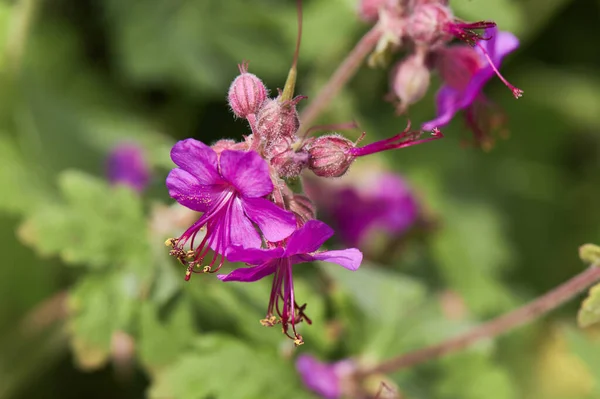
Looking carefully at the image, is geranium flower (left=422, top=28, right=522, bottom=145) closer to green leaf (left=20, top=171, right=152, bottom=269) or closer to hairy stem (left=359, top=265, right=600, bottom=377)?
hairy stem (left=359, top=265, right=600, bottom=377)

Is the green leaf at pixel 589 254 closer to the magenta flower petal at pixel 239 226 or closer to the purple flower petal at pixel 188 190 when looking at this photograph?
the magenta flower petal at pixel 239 226

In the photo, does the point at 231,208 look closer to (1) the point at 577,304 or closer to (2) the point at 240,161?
(2) the point at 240,161

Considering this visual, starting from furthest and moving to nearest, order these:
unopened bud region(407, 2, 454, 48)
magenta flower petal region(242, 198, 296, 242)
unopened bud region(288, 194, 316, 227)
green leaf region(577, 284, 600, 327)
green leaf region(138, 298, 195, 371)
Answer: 1. green leaf region(138, 298, 195, 371)
2. unopened bud region(407, 2, 454, 48)
3. green leaf region(577, 284, 600, 327)
4. unopened bud region(288, 194, 316, 227)
5. magenta flower petal region(242, 198, 296, 242)

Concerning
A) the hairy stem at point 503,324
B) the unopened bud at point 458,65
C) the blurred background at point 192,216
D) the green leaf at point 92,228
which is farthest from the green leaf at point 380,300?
the unopened bud at point 458,65

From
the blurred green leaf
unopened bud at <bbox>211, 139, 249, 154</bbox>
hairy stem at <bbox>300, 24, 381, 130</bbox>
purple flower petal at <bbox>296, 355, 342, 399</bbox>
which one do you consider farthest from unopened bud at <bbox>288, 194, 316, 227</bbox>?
the blurred green leaf

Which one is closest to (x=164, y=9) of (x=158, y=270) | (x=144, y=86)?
(x=144, y=86)
